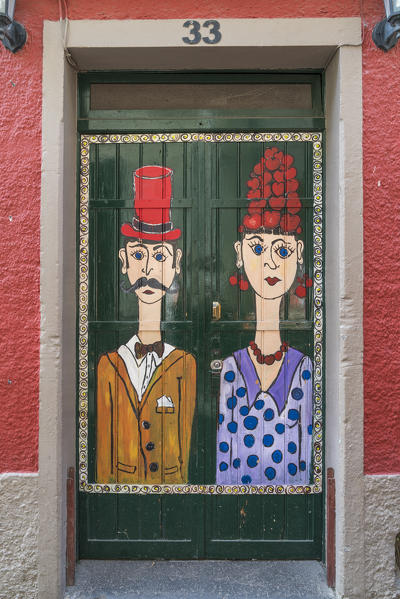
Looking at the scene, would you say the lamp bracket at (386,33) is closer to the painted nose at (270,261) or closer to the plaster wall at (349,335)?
the plaster wall at (349,335)

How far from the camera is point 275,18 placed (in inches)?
113

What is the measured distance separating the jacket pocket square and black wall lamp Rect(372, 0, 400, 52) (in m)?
2.59

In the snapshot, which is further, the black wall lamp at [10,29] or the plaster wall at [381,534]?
the plaster wall at [381,534]

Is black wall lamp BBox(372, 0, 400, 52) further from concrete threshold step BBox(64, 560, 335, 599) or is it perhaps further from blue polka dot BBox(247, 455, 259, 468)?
concrete threshold step BBox(64, 560, 335, 599)

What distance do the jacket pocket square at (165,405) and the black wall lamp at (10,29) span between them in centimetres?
239

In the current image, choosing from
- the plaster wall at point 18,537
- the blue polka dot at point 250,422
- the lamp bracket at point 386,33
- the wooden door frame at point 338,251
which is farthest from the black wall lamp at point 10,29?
the blue polka dot at point 250,422

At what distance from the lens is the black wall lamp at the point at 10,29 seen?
2682 mm

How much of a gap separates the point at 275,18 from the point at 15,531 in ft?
11.5

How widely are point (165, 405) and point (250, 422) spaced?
0.59 metres

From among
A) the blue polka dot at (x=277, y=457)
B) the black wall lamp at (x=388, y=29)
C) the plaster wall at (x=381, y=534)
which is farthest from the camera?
the blue polka dot at (x=277, y=457)

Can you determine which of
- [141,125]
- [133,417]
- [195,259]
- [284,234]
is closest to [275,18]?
[141,125]

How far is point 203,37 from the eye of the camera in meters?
2.88

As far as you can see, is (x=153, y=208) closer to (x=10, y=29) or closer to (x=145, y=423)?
(x=10, y=29)

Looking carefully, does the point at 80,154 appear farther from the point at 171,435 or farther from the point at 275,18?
the point at 171,435
